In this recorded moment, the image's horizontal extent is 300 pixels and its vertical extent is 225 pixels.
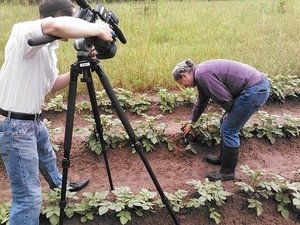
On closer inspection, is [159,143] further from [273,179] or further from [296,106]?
[296,106]

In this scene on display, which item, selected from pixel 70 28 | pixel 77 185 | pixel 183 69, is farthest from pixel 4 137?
pixel 183 69

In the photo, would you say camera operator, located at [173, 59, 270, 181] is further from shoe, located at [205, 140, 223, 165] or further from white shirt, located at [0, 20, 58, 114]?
white shirt, located at [0, 20, 58, 114]

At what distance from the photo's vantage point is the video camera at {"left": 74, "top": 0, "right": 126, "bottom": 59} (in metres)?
2.25

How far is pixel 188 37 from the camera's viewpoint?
26.1 ft

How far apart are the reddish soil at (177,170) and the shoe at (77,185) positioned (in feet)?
0.18

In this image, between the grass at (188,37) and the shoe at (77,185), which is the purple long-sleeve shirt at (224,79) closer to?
the shoe at (77,185)

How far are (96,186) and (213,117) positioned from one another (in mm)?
1535

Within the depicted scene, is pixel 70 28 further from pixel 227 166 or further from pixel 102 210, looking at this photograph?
pixel 227 166

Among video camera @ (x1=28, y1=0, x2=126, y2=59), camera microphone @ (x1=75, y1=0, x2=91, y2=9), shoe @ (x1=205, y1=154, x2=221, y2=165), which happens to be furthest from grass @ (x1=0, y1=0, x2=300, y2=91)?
camera microphone @ (x1=75, y1=0, x2=91, y2=9)

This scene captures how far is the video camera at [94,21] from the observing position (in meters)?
2.25

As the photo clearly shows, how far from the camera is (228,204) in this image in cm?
341

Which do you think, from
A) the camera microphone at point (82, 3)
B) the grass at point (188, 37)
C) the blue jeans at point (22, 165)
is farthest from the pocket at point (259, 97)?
the grass at point (188, 37)

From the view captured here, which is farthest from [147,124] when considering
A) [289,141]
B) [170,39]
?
[170,39]

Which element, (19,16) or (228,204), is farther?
(19,16)
